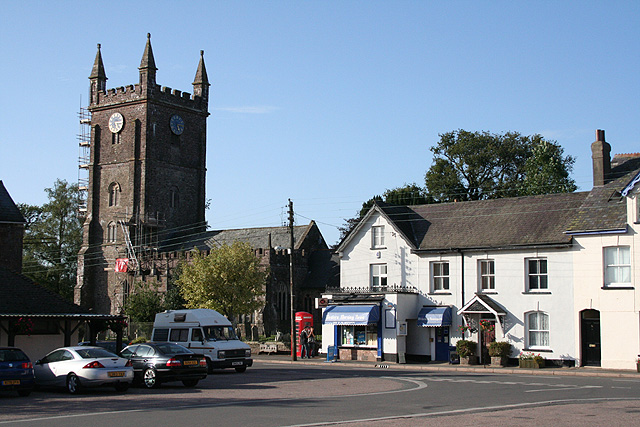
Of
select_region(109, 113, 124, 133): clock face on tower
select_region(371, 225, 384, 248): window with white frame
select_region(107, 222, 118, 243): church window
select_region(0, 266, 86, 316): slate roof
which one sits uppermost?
select_region(109, 113, 124, 133): clock face on tower

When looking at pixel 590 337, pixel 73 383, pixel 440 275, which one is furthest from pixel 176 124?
pixel 73 383

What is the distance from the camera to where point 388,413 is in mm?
16906

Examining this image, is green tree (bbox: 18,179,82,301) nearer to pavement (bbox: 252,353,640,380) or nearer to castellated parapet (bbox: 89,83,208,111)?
castellated parapet (bbox: 89,83,208,111)

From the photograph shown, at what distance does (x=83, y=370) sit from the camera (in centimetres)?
2184

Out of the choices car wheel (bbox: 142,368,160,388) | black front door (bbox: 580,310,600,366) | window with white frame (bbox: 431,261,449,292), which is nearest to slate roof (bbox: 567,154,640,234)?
black front door (bbox: 580,310,600,366)

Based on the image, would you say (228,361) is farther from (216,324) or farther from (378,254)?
(378,254)

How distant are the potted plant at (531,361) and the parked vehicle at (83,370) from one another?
19684 millimetres

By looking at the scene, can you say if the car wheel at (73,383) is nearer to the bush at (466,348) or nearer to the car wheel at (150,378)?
the car wheel at (150,378)

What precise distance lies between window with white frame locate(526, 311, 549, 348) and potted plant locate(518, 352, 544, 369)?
0.84 m

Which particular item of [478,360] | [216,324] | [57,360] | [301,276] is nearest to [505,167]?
[301,276]

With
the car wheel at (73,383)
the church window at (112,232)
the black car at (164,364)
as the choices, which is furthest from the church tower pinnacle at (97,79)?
the car wheel at (73,383)

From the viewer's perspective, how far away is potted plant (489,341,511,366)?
35625 millimetres

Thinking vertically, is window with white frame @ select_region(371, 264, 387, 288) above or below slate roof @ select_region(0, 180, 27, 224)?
below

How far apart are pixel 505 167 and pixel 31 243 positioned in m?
53.0
